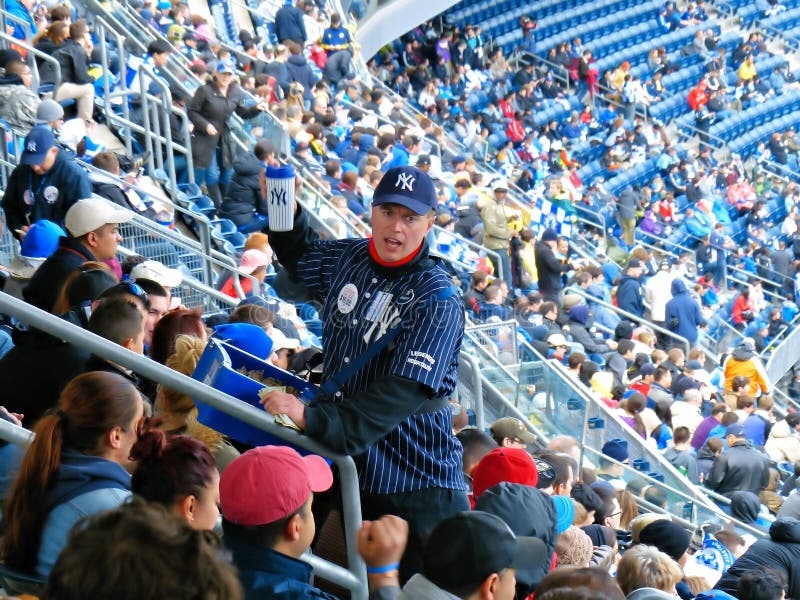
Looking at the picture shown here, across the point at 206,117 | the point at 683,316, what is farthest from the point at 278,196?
the point at 683,316

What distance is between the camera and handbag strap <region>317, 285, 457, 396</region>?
3.29 m

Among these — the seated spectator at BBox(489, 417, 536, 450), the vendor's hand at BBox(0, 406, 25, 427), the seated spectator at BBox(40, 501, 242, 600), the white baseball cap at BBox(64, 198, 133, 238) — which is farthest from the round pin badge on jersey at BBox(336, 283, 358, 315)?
the seated spectator at BBox(489, 417, 536, 450)

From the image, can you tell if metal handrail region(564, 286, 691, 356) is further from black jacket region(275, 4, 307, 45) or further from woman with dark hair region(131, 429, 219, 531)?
woman with dark hair region(131, 429, 219, 531)

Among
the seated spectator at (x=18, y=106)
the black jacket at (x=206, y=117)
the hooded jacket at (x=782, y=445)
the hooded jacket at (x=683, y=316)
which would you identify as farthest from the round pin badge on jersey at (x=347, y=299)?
the hooded jacket at (x=683, y=316)

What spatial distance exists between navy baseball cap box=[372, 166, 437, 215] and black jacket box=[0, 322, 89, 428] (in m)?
1.15

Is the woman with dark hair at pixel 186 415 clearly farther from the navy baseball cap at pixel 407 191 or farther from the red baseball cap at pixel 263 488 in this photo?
the navy baseball cap at pixel 407 191

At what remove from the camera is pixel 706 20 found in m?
25.4

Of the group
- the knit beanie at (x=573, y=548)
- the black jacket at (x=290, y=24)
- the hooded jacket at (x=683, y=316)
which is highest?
the black jacket at (x=290, y=24)

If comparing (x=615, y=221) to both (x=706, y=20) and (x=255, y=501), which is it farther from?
(x=255, y=501)

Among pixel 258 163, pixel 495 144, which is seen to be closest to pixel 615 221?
pixel 495 144

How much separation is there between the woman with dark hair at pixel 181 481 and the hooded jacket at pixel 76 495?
0.05 metres

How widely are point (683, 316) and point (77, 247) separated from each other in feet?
34.6

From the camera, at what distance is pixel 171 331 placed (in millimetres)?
4262

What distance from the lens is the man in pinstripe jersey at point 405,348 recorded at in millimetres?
3217
